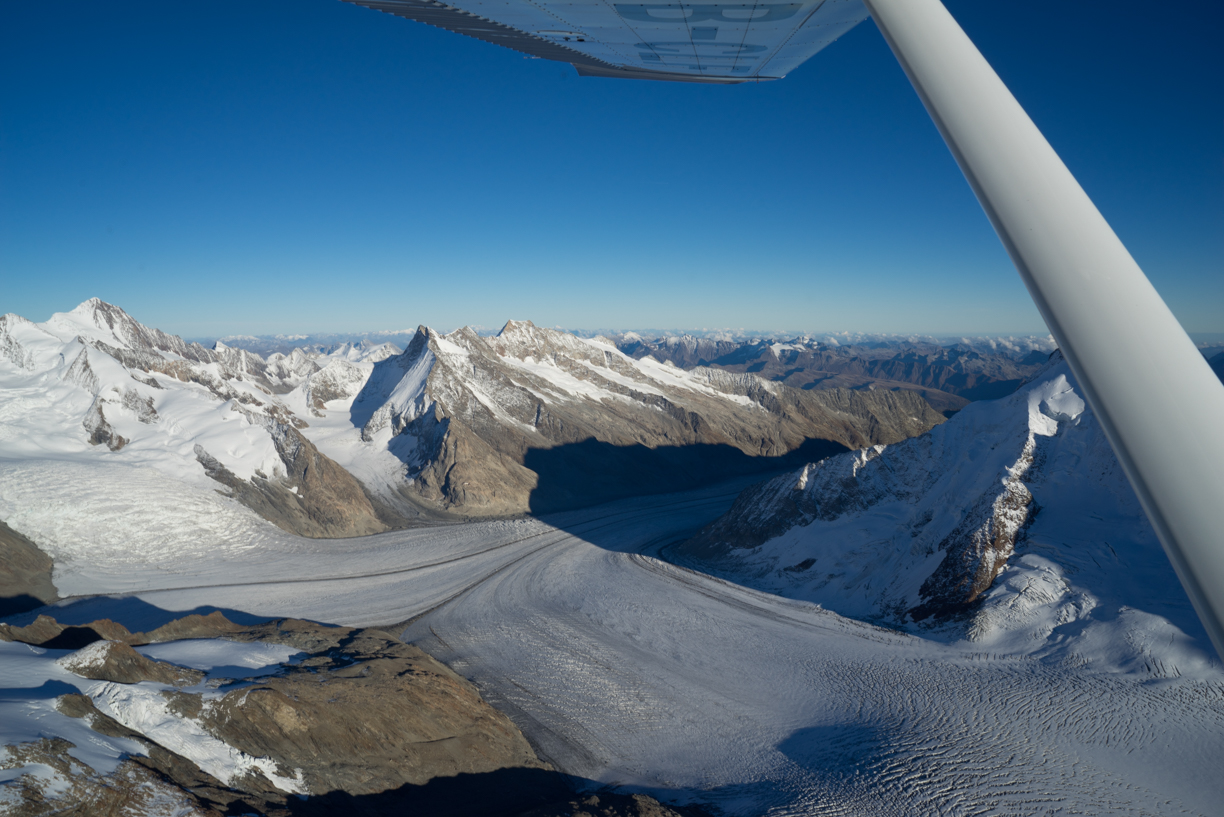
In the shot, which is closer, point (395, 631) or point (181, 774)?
point (181, 774)

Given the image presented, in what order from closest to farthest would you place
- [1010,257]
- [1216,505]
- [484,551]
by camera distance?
[1216,505] < [1010,257] < [484,551]

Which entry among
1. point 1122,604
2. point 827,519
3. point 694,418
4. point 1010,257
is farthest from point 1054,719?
point 694,418

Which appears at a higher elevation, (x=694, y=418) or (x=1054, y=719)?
(x=694, y=418)

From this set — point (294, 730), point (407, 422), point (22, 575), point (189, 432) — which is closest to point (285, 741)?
point (294, 730)

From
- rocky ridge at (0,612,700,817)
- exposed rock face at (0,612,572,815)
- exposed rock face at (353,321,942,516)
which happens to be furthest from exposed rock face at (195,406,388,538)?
exposed rock face at (0,612,572,815)

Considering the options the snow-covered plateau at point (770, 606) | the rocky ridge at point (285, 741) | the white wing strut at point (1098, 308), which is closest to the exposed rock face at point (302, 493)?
the snow-covered plateau at point (770, 606)

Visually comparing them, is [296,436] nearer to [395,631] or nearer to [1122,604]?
[395,631]

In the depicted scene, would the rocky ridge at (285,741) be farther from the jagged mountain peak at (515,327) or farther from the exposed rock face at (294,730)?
the jagged mountain peak at (515,327)

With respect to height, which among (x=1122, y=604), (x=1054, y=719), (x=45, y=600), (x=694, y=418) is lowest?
(x=45, y=600)
